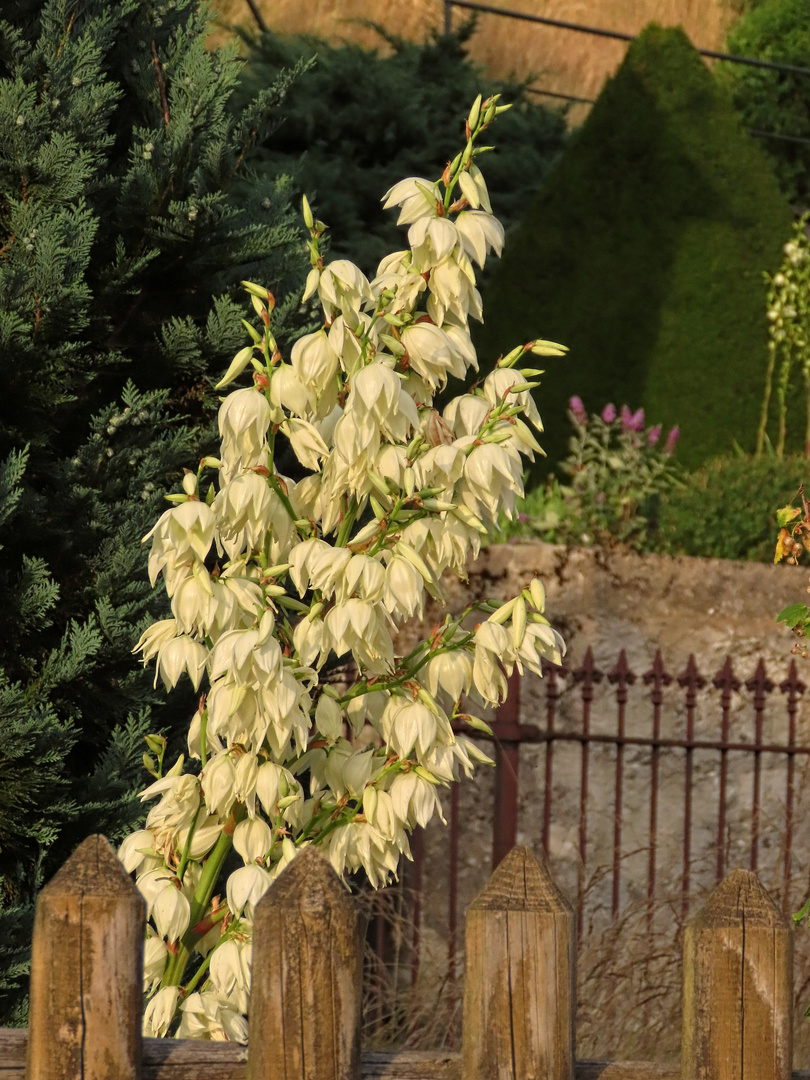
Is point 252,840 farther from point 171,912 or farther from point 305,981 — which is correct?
point 305,981

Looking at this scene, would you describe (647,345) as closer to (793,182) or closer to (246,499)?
(246,499)

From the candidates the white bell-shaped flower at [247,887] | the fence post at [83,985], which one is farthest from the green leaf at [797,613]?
the fence post at [83,985]

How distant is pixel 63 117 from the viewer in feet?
8.78

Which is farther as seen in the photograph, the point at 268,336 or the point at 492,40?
the point at 492,40

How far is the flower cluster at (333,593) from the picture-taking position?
5.75 feet

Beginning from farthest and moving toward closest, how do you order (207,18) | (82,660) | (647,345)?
(647,345) < (207,18) < (82,660)

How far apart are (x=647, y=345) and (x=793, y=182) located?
23.8ft

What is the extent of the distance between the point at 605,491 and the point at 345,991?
536 cm

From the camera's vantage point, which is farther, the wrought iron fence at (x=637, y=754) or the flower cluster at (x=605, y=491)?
the flower cluster at (x=605, y=491)

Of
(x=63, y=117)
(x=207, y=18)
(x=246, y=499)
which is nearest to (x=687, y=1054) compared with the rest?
(x=246, y=499)

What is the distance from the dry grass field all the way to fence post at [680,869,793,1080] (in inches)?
478

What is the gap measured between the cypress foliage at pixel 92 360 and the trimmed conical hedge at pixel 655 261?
4.55m

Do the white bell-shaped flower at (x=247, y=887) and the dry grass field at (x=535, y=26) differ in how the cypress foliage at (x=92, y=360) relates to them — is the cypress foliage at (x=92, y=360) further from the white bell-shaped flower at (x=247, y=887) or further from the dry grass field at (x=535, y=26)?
the dry grass field at (x=535, y=26)

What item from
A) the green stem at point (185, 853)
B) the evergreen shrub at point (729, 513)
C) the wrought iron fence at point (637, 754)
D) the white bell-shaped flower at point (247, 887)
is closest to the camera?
the white bell-shaped flower at point (247, 887)
